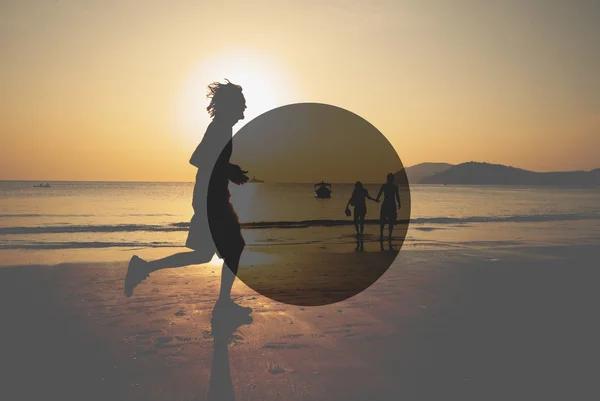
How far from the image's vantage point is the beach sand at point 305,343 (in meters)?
3.97

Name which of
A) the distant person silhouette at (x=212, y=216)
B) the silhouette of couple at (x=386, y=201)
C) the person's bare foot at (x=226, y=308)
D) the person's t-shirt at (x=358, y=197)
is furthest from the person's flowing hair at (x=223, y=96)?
the person's t-shirt at (x=358, y=197)

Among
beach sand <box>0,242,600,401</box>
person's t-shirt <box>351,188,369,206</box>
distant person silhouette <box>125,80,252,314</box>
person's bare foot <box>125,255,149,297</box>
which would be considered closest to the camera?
beach sand <box>0,242,600,401</box>

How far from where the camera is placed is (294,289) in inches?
324

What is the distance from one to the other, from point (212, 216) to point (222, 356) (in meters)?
1.68

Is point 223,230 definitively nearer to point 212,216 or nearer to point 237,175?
point 212,216

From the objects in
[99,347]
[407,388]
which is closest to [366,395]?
[407,388]

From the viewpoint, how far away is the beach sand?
3975mm

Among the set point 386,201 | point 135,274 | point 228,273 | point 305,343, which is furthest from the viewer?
point 386,201

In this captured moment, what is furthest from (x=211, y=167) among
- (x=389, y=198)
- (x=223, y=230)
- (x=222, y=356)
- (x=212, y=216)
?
(x=389, y=198)

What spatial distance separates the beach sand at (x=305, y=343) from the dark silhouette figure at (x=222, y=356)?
0.02 metres

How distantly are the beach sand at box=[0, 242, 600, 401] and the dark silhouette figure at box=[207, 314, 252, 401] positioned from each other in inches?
0.8

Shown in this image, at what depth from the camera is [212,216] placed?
18.3 ft

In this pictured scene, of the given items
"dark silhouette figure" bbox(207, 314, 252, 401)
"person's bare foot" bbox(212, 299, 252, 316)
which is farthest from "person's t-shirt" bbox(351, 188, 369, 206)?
"dark silhouette figure" bbox(207, 314, 252, 401)

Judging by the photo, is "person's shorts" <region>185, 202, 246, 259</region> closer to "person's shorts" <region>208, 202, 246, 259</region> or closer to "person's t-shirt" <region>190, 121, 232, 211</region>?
"person's shorts" <region>208, 202, 246, 259</region>
